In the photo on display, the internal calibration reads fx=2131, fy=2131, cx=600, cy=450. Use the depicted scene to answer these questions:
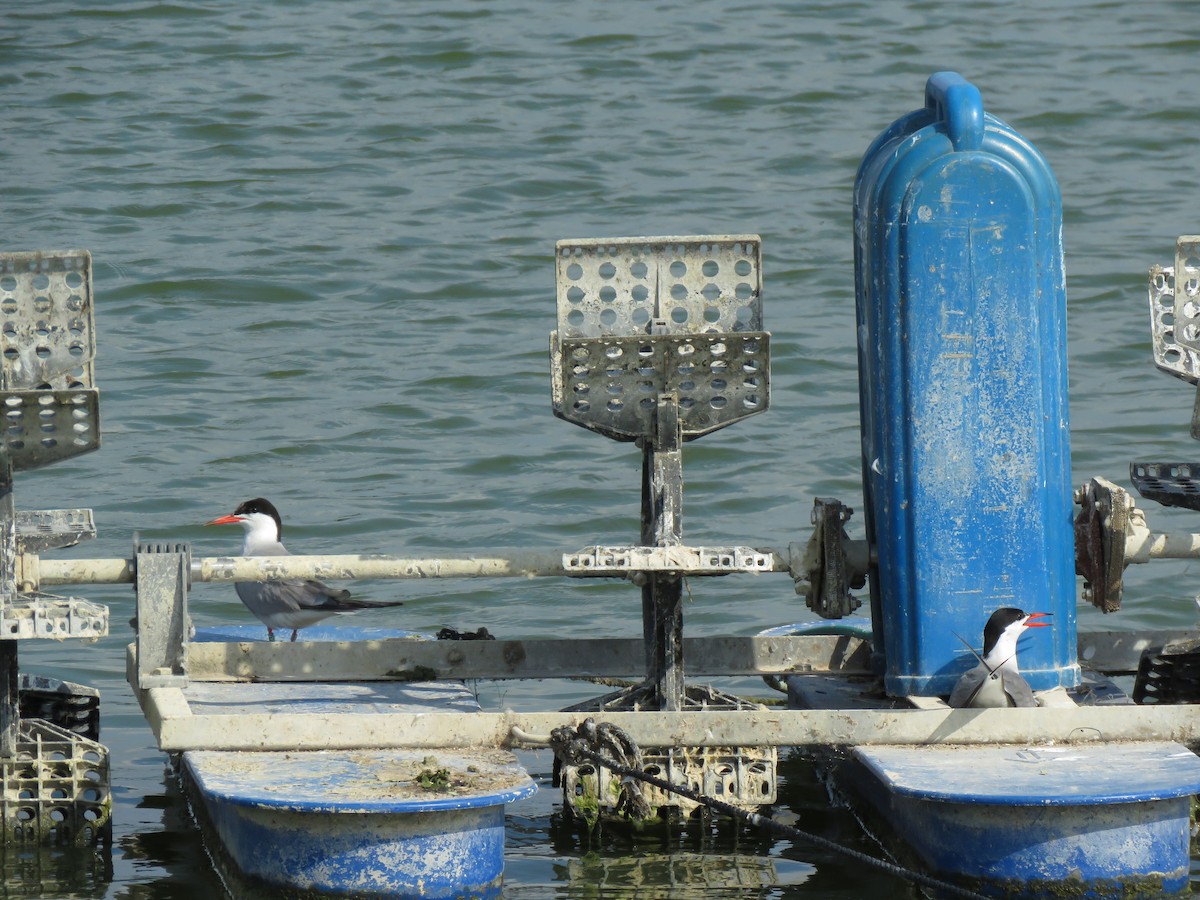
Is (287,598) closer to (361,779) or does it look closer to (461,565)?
(461,565)

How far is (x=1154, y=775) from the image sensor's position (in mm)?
5410

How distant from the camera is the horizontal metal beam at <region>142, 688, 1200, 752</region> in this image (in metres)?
5.73

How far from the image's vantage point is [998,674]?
5.82 meters

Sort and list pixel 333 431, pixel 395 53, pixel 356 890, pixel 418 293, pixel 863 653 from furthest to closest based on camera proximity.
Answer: pixel 395 53 → pixel 418 293 → pixel 333 431 → pixel 863 653 → pixel 356 890

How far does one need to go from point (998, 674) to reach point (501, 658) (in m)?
1.69

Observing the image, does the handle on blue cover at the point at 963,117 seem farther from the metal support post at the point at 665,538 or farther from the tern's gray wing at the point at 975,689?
the tern's gray wing at the point at 975,689

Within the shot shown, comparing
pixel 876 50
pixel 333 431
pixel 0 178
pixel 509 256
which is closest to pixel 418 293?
pixel 509 256

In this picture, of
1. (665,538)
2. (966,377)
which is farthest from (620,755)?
(966,377)

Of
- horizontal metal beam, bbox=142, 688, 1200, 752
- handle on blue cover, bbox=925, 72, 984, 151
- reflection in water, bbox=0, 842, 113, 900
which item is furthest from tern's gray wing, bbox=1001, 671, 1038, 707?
reflection in water, bbox=0, 842, 113, 900

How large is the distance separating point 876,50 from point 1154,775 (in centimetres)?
1415

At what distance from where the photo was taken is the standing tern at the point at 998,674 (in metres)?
5.85

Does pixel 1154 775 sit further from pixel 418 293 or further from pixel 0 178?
pixel 0 178

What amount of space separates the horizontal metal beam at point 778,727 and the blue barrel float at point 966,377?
1.27ft

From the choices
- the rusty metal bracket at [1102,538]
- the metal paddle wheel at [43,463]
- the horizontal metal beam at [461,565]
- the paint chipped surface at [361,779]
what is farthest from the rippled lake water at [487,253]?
the rusty metal bracket at [1102,538]
